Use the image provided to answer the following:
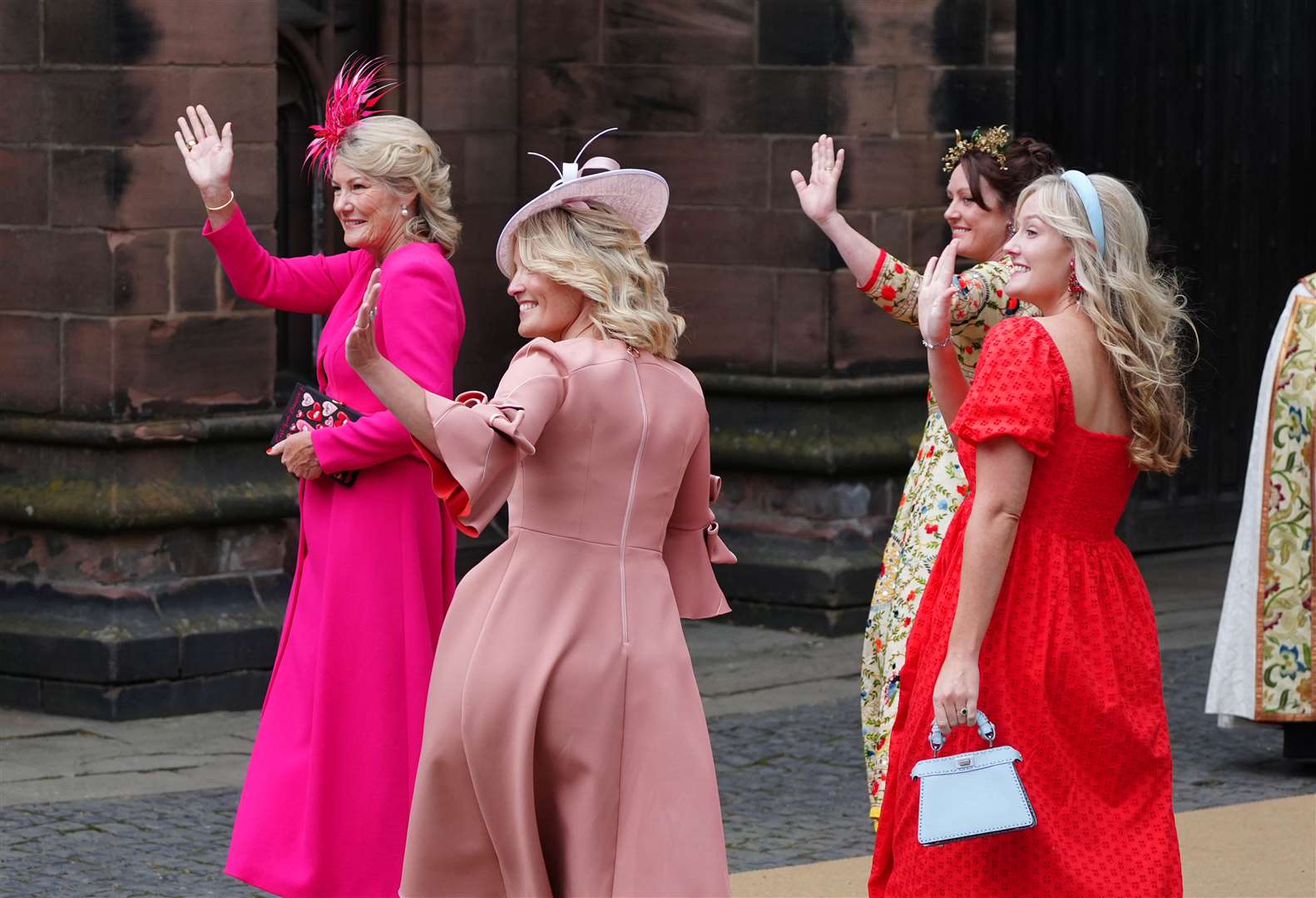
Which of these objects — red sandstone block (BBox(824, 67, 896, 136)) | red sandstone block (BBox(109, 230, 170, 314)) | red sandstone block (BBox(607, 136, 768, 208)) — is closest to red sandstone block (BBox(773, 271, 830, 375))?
red sandstone block (BBox(607, 136, 768, 208))

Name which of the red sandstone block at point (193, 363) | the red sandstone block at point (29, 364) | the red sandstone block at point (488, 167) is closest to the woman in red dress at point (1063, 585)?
the red sandstone block at point (193, 363)

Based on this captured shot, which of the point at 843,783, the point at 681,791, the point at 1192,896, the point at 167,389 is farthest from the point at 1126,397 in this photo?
the point at 167,389

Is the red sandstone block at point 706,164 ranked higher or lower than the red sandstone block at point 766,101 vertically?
lower

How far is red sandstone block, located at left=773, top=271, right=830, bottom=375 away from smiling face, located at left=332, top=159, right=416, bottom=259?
402 centimetres

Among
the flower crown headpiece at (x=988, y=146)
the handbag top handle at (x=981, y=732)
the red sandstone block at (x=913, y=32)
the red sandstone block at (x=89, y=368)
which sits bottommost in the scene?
the handbag top handle at (x=981, y=732)

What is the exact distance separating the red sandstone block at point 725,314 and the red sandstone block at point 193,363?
2.10 metres

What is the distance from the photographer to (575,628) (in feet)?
13.6

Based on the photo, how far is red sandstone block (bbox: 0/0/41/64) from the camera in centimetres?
763

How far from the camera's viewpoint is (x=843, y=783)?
22.6 feet

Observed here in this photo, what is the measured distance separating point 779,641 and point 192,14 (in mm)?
3339

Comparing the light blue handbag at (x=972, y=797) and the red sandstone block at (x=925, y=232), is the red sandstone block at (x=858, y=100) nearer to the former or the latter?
the red sandstone block at (x=925, y=232)

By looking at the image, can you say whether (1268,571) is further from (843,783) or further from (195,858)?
(195,858)

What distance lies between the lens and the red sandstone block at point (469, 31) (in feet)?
30.6

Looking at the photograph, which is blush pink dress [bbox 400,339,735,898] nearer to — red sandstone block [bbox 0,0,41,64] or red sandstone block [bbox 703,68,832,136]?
Answer: red sandstone block [bbox 0,0,41,64]
